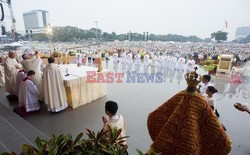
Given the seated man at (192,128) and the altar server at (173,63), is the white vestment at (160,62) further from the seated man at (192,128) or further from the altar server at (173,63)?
the seated man at (192,128)

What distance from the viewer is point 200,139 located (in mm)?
947

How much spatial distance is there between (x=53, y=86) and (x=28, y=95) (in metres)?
0.70

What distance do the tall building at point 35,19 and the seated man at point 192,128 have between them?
8823 centimetres

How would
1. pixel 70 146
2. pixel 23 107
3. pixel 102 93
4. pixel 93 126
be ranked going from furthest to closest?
pixel 102 93 → pixel 23 107 → pixel 93 126 → pixel 70 146

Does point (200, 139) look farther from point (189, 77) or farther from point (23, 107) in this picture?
point (23, 107)

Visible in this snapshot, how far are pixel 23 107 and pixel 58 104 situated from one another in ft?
3.20

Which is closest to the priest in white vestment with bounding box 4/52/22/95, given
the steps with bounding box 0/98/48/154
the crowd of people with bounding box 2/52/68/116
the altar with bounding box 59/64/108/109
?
the crowd of people with bounding box 2/52/68/116

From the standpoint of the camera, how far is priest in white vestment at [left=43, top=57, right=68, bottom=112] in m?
4.17

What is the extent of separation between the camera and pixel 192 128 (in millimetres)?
912

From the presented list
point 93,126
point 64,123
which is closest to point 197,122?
point 93,126

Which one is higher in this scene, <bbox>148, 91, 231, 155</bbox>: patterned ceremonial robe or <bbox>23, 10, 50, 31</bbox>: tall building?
<bbox>23, 10, 50, 31</bbox>: tall building

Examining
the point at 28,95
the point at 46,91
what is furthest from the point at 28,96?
the point at 46,91

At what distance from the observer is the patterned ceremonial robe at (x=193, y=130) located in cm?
89

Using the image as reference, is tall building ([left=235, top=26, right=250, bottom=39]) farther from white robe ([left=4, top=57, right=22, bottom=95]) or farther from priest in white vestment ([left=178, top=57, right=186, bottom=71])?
white robe ([left=4, top=57, right=22, bottom=95])
